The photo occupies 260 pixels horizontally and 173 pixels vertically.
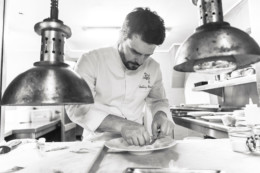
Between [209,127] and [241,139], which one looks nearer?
[241,139]

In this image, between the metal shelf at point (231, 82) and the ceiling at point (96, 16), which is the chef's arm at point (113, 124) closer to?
the metal shelf at point (231, 82)

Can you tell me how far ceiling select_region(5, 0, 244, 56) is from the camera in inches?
142

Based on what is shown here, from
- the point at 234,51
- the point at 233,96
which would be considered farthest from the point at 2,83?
the point at 233,96

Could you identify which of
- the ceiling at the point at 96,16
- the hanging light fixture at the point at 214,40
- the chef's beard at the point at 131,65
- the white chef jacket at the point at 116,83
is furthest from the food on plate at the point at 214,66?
the ceiling at the point at 96,16

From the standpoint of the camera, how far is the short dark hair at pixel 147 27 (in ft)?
4.63

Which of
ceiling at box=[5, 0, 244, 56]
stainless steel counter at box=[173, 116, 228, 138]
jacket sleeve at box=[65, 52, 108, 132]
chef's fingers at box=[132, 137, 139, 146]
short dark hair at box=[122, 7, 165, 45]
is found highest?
ceiling at box=[5, 0, 244, 56]

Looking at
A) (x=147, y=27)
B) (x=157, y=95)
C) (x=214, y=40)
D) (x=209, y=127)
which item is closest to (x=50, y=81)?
(x=214, y=40)

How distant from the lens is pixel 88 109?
4.90ft

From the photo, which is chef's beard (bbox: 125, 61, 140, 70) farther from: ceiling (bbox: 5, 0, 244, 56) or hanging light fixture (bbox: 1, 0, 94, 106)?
ceiling (bbox: 5, 0, 244, 56)

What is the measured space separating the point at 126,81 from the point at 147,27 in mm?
516

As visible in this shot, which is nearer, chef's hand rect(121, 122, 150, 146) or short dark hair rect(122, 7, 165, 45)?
chef's hand rect(121, 122, 150, 146)

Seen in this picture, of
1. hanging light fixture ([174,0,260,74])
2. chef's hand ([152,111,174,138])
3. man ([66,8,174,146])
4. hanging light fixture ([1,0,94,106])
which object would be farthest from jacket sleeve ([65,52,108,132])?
hanging light fixture ([174,0,260,74])

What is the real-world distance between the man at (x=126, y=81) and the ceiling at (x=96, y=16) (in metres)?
2.11

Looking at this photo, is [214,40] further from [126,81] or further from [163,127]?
[126,81]
